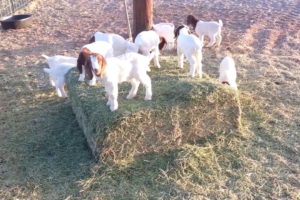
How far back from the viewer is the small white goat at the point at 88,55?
450 centimetres

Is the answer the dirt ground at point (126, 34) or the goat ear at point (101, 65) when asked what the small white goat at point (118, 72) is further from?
the dirt ground at point (126, 34)

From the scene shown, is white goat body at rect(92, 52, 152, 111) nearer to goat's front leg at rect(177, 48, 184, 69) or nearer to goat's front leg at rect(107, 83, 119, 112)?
goat's front leg at rect(107, 83, 119, 112)

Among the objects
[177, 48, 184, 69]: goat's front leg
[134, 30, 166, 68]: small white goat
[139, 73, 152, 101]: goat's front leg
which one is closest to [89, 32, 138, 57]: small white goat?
[134, 30, 166, 68]: small white goat

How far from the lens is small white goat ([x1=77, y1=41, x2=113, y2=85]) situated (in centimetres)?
450

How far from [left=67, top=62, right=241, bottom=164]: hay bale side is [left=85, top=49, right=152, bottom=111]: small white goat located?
116mm

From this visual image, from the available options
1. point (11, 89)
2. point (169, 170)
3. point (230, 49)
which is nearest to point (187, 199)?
point (169, 170)

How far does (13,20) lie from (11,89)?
11.0 ft

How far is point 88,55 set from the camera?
453 cm

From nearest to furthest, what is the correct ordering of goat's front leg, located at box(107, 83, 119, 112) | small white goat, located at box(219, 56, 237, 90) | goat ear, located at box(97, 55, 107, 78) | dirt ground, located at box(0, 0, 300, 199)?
goat ear, located at box(97, 55, 107, 78)
goat's front leg, located at box(107, 83, 119, 112)
dirt ground, located at box(0, 0, 300, 199)
small white goat, located at box(219, 56, 237, 90)

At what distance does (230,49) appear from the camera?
835 centimetres

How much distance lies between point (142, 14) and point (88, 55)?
3834mm

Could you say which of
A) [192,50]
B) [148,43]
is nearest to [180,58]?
[148,43]

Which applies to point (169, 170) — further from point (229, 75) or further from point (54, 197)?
point (229, 75)

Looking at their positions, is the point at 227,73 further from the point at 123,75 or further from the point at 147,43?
the point at 123,75
